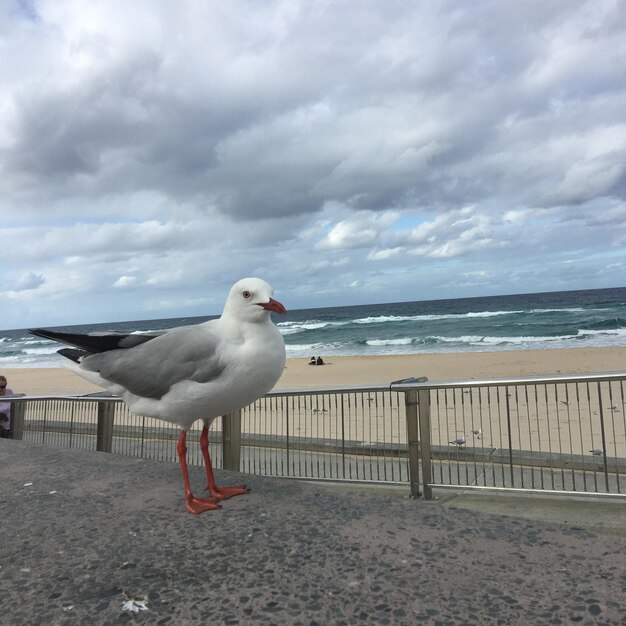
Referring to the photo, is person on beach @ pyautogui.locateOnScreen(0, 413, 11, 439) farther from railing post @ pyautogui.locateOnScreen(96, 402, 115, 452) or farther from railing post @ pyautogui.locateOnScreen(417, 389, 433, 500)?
railing post @ pyautogui.locateOnScreen(417, 389, 433, 500)

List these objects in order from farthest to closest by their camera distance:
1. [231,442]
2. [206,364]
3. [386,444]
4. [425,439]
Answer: [386,444], [231,442], [425,439], [206,364]

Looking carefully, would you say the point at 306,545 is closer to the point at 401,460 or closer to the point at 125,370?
the point at 125,370

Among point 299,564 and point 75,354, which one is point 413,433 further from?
point 299,564

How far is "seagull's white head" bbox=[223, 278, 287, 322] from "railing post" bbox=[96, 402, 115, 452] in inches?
133

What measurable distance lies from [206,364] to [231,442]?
2599mm

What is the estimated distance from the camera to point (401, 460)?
18.3 ft

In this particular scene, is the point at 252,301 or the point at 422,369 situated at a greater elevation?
the point at 252,301

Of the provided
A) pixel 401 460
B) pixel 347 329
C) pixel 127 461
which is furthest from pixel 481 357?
pixel 347 329

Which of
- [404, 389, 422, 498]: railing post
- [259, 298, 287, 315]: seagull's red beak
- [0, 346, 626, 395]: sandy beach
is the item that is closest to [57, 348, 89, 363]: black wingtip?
[259, 298, 287, 315]: seagull's red beak

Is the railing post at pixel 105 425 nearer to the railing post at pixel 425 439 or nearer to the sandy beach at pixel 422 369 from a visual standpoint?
the railing post at pixel 425 439

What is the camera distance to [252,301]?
104 inches

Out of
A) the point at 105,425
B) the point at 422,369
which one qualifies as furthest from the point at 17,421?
the point at 422,369

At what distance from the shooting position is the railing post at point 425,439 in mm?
4480

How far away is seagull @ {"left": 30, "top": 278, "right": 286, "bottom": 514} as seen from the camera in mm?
2566
